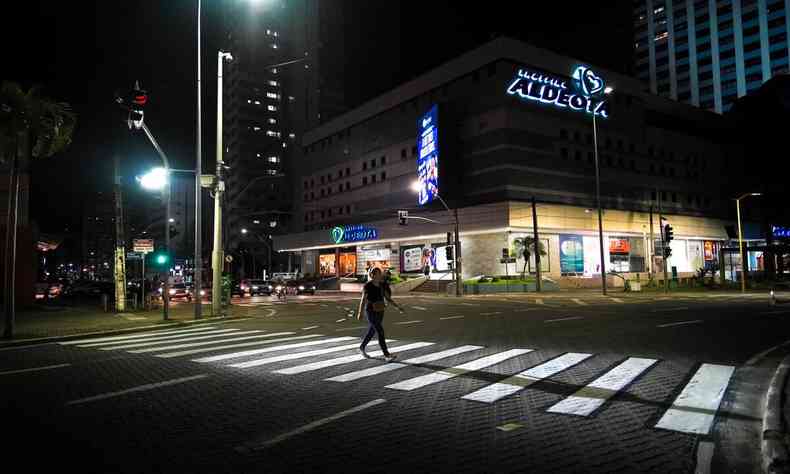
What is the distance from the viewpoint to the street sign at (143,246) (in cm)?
→ 2200

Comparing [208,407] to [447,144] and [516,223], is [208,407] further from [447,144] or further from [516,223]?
[447,144]

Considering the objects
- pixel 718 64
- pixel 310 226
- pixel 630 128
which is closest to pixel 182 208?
pixel 310 226

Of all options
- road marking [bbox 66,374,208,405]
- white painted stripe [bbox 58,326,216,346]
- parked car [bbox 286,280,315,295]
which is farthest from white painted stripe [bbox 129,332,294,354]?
parked car [bbox 286,280,315,295]

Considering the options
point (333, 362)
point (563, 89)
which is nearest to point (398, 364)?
point (333, 362)

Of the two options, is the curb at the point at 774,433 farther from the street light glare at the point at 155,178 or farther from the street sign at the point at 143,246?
the street sign at the point at 143,246

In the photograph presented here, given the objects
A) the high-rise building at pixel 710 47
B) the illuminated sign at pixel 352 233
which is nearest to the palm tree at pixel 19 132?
the illuminated sign at pixel 352 233

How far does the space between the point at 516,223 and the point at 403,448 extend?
43.3 metres

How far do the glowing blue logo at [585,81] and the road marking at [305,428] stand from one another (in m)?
52.7

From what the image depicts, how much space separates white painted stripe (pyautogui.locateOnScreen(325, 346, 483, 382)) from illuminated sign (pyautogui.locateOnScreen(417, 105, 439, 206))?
3932cm

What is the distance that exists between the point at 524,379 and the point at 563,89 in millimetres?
49907

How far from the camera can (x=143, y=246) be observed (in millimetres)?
22031

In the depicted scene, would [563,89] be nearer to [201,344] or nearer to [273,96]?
[201,344]

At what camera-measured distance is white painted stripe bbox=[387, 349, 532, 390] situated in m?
8.27

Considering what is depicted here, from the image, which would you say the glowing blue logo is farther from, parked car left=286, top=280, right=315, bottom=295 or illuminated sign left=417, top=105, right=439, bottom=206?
parked car left=286, top=280, right=315, bottom=295
